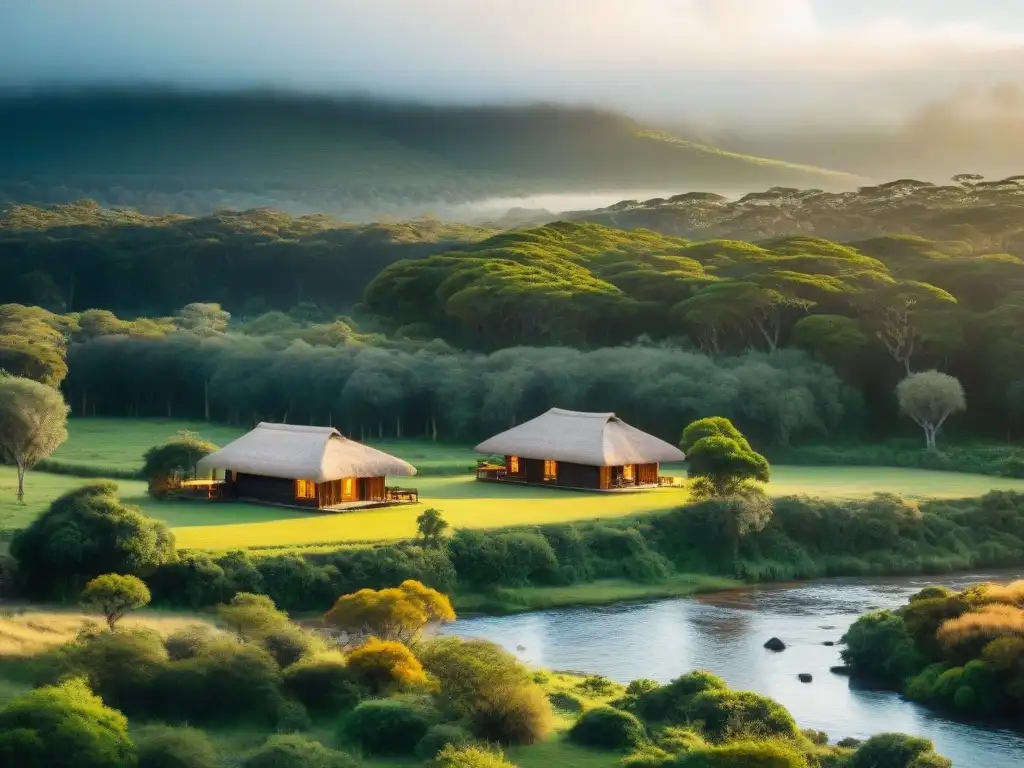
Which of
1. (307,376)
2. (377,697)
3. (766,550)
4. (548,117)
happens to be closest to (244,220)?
(548,117)

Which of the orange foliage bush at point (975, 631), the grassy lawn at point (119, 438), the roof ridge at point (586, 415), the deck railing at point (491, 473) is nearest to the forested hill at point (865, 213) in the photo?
the grassy lawn at point (119, 438)

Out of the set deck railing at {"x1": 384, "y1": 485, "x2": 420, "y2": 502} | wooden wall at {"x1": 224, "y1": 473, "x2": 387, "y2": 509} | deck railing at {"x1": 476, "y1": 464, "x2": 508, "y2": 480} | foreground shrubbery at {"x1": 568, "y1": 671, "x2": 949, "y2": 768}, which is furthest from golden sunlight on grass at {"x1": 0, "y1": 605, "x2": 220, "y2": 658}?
deck railing at {"x1": 476, "y1": 464, "x2": 508, "y2": 480}

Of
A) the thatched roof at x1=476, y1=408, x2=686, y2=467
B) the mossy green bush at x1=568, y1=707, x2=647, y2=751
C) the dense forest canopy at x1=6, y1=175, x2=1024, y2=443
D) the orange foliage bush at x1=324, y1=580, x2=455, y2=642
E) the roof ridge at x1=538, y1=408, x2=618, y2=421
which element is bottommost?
the mossy green bush at x1=568, y1=707, x2=647, y2=751

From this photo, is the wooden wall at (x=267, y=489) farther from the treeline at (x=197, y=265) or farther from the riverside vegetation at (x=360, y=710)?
the treeline at (x=197, y=265)

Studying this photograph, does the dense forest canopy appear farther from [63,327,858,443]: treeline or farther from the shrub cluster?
the shrub cluster

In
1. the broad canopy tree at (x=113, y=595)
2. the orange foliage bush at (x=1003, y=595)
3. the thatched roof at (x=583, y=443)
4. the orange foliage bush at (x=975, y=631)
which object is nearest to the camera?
the broad canopy tree at (x=113, y=595)

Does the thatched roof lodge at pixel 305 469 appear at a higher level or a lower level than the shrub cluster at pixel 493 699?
higher
